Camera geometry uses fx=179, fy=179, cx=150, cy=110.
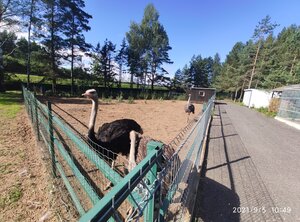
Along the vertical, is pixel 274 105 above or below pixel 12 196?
above

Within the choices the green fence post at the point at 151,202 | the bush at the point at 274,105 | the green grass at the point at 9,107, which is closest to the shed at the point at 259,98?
the bush at the point at 274,105

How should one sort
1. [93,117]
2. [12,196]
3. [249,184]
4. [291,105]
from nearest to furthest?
[12,196] < [93,117] < [249,184] < [291,105]

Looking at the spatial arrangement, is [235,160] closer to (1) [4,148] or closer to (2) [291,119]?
(1) [4,148]

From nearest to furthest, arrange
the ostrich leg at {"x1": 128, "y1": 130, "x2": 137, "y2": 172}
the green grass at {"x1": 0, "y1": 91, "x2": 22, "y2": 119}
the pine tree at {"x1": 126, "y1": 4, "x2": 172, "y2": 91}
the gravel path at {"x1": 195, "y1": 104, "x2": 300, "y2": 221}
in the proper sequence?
the ostrich leg at {"x1": 128, "y1": 130, "x2": 137, "y2": 172}
the gravel path at {"x1": 195, "y1": 104, "x2": 300, "y2": 221}
the green grass at {"x1": 0, "y1": 91, "x2": 22, "y2": 119}
the pine tree at {"x1": 126, "y1": 4, "x2": 172, "y2": 91}

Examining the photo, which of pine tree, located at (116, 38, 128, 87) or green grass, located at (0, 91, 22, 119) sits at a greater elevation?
pine tree, located at (116, 38, 128, 87)

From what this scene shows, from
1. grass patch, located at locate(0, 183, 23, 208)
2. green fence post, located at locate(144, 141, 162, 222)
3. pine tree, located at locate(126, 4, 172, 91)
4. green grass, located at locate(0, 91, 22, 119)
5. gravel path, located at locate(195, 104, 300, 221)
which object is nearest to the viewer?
green fence post, located at locate(144, 141, 162, 222)

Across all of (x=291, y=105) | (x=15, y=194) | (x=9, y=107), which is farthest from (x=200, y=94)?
(x=15, y=194)

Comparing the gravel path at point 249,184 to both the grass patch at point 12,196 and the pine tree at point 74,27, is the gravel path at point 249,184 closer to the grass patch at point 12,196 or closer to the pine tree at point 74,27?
the grass patch at point 12,196

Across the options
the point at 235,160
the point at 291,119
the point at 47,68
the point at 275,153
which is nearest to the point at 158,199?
the point at 235,160

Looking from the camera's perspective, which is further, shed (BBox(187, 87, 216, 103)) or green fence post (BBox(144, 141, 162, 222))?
shed (BBox(187, 87, 216, 103))

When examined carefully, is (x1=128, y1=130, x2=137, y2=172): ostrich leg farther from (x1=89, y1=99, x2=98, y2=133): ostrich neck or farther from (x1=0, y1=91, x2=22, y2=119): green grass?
(x1=0, y1=91, x2=22, y2=119): green grass

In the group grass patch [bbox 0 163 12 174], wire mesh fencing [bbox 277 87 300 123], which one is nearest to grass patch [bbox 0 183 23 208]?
grass patch [bbox 0 163 12 174]

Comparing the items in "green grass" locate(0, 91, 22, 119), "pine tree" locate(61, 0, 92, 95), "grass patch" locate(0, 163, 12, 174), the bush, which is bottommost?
"green grass" locate(0, 91, 22, 119)

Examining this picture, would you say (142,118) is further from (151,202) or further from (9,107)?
(151,202)
